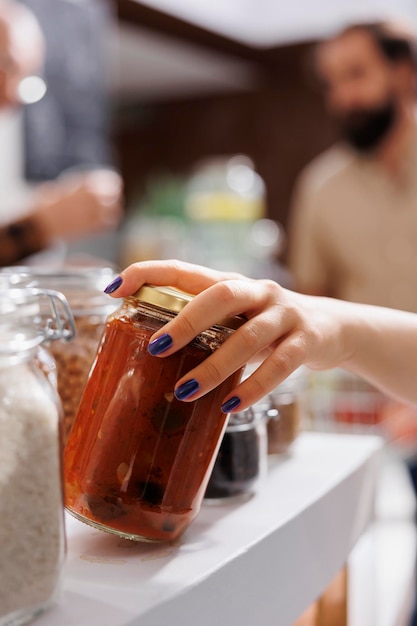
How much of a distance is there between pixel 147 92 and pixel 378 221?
2.47 metres

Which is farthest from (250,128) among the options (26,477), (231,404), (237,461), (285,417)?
(26,477)

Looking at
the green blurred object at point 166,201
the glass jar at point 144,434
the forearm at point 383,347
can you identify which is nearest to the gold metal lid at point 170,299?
the glass jar at point 144,434

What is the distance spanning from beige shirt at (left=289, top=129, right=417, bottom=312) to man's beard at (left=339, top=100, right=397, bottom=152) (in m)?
0.07

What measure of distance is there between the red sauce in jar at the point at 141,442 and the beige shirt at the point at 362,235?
171 centimetres

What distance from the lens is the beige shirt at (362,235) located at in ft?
7.16

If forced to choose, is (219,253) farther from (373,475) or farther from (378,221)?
(373,475)

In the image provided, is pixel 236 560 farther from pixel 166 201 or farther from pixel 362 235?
pixel 166 201

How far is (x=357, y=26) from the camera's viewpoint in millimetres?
2166

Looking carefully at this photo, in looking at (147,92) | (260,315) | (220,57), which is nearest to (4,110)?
(260,315)

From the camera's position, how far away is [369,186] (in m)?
2.29

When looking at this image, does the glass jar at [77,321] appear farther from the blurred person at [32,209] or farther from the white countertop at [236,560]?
the blurred person at [32,209]

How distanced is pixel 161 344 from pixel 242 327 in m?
0.06

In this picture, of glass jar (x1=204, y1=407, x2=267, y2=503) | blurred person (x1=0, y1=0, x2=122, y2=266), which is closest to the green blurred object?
blurred person (x1=0, y1=0, x2=122, y2=266)

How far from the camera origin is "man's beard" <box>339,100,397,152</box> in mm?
2246
